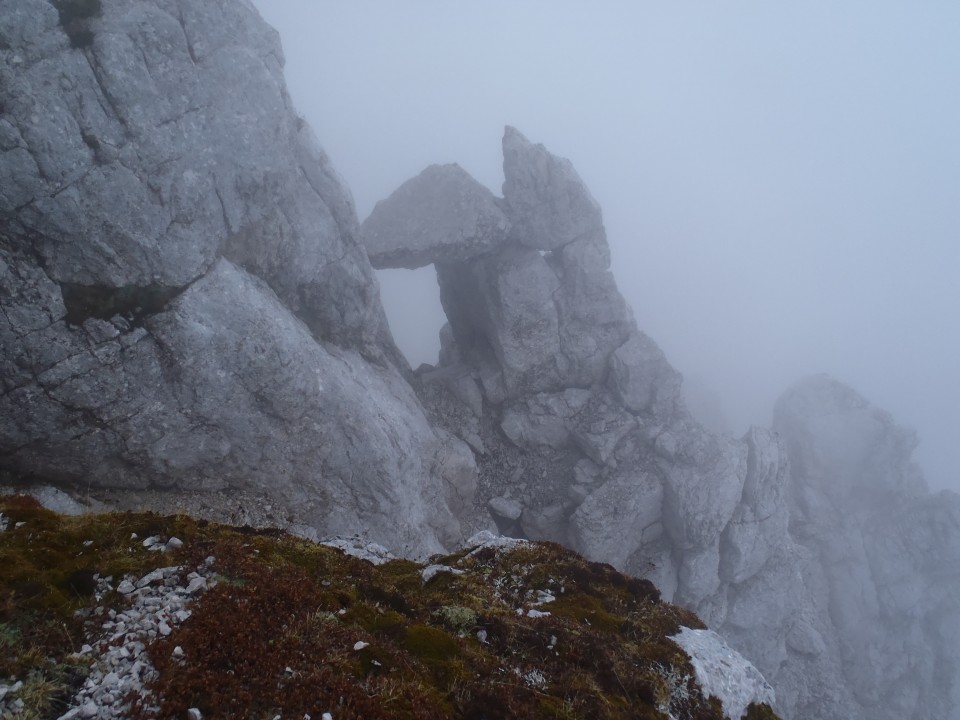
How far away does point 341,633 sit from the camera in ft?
31.6

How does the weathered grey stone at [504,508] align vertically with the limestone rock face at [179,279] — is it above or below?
below

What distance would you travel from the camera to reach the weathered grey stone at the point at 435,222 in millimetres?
41562

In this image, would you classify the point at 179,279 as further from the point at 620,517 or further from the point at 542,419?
the point at 620,517

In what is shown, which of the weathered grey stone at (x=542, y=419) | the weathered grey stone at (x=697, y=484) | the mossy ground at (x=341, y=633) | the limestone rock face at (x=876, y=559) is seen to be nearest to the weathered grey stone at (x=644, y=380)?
the weathered grey stone at (x=697, y=484)

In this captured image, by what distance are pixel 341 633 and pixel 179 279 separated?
62.9ft

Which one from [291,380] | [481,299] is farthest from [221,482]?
[481,299]

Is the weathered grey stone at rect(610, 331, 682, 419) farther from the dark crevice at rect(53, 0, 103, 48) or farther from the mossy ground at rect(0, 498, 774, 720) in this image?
the dark crevice at rect(53, 0, 103, 48)

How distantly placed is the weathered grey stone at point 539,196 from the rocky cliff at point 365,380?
176 mm

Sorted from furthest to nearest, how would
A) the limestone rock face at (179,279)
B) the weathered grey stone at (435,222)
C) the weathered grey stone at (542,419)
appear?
1. the weathered grey stone at (542,419)
2. the weathered grey stone at (435,222)
3. the limestone rock face at (179,279)

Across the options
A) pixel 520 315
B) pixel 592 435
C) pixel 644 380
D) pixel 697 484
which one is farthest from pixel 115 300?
pixel 697 484

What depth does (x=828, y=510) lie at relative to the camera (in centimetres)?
5862

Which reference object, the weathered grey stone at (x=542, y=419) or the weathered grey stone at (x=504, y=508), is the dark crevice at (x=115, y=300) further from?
the weathered grey stone at (x=542, y=419)

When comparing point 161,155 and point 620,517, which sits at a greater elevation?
point 161,155

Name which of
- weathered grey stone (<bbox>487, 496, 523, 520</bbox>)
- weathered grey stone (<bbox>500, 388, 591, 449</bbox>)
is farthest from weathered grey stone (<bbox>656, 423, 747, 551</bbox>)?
weathered grey stone (<bbox>487, 496, 523, 520</bbox>)
